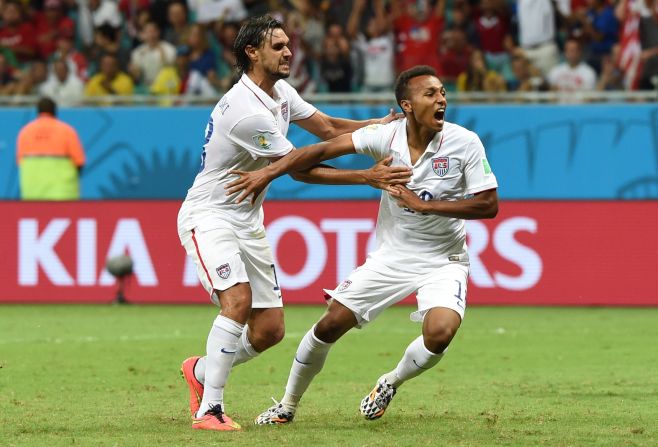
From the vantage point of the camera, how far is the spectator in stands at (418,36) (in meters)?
18.4

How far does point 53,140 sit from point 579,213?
645cm

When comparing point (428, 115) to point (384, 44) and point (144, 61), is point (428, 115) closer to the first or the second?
point (384, 44)

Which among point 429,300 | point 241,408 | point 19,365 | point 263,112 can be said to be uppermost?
point 263,112

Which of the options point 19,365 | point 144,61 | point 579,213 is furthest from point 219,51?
point 19,365

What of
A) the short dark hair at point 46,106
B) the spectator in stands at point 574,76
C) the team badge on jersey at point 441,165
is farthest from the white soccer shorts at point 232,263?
the spectator in stands at point 574,76

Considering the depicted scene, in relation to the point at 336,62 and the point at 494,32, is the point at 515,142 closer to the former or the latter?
the point at 494,32

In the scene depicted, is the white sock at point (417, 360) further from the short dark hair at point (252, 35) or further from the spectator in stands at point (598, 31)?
the spectator in stands at point (598, 31)

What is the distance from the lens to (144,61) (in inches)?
774

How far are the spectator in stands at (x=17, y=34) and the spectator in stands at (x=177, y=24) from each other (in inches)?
83.0

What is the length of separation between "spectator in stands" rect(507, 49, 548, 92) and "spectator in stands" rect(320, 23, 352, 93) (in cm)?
229

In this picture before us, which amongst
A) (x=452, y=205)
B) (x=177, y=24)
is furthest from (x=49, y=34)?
(x=452, y=205)

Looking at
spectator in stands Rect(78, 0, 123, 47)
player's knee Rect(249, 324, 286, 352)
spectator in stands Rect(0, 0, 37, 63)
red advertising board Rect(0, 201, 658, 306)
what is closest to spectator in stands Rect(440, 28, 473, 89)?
red advertising board Rect(0, 201, 658, 306)

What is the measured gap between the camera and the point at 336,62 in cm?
1872

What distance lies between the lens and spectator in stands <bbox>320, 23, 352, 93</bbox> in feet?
61.1
